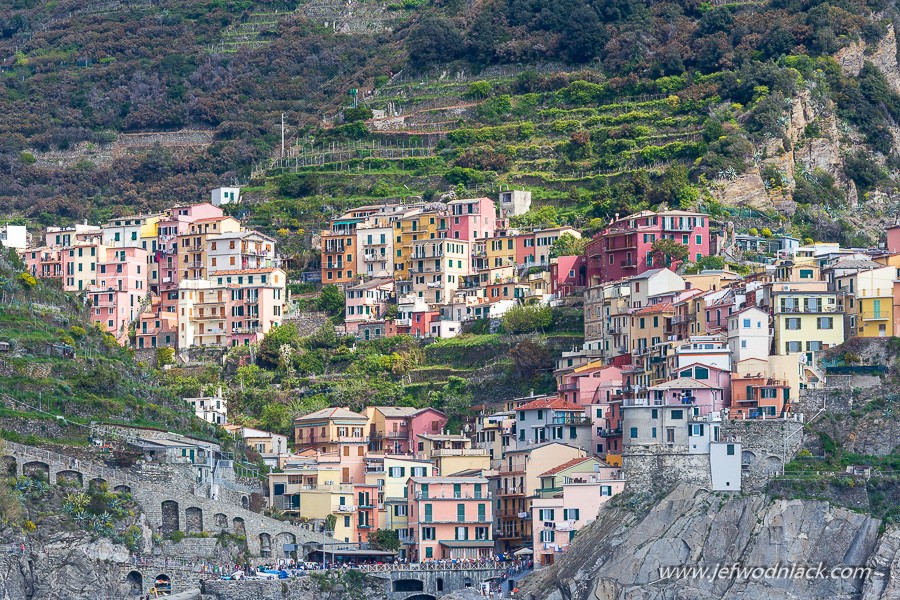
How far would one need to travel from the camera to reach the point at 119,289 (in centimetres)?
11994

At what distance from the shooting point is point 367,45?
512 feet

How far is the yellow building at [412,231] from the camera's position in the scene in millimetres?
119938

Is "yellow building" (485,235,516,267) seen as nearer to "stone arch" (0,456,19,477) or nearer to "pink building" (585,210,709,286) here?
"pink building" (585,210,709,286)

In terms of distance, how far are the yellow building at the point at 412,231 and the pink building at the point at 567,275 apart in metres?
8.78

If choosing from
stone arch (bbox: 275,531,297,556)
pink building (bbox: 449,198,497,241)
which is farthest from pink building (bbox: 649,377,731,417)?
pink building (bbox: 449,198,497,241)

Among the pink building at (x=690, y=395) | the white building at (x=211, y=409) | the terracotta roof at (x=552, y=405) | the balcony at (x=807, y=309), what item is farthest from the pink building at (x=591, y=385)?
the white building at (x=211, y=409)

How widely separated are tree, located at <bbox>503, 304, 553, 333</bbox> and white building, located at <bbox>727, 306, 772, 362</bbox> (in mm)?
14268

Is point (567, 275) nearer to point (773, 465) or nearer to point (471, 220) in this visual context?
point (471, 220)

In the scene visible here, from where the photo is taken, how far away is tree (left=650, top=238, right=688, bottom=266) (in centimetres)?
10900

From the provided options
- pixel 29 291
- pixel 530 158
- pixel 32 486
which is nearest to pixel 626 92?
pixel 530 158

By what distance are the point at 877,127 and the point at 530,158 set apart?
18.6 meters

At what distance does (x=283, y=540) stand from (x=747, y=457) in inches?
778

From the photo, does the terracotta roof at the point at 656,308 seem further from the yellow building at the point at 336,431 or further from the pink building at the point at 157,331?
the pink building at the point at 157,331

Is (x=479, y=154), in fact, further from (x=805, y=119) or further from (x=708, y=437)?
(x=708, y=437)
